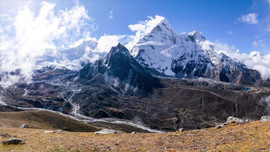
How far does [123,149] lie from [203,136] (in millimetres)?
12268

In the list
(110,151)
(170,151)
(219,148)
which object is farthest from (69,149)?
(219,148)

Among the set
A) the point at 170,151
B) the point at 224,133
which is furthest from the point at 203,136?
the point at 170,151

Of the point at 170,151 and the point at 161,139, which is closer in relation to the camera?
the point at 170,151

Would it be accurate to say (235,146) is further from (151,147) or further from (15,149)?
(15,149)

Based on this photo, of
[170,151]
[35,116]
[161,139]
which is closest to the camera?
[170,151]

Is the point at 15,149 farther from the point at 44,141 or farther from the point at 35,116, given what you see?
the point at 35,116

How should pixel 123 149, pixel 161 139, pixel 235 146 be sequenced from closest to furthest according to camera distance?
pixel 235 146
pixel 123 149
pixel 161 139

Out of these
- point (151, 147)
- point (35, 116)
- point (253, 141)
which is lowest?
point (35, 116)

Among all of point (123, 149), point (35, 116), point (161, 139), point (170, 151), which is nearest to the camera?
point (170, 151)

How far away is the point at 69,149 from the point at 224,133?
21763 mm

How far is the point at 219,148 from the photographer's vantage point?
72.4ft

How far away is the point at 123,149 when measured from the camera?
1005 inches

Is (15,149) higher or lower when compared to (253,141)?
lower

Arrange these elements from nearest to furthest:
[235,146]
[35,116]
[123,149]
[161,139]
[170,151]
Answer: [235,146], [170,151], [123,149], [161,139], [35,116]
